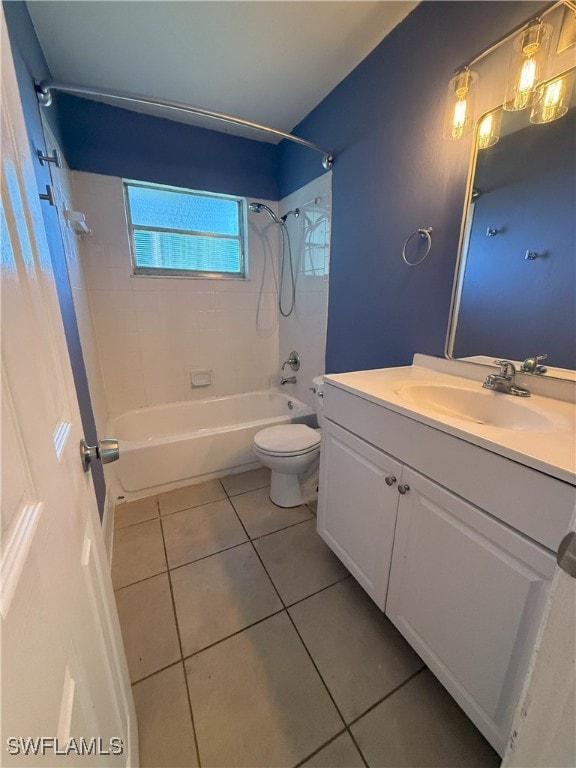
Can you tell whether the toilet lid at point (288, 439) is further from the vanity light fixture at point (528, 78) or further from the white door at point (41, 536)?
the vanity light fixture at point (528, 78)

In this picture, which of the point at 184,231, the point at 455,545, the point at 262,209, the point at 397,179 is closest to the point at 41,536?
the point at 455,545

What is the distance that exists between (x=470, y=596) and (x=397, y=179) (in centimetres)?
172

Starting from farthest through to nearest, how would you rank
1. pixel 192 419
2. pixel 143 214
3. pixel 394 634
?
pixel 192 419 < pixel 143 214 < pixel 394 634

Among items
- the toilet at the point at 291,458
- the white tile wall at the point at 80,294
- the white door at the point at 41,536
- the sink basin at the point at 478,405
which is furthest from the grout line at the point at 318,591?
the white tile wall at the point at 80,294

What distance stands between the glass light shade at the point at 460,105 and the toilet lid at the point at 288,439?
1.56 metres

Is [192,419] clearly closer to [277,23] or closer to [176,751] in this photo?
[176,751]

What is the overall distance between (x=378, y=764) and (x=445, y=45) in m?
2.47

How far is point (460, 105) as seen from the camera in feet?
3.81

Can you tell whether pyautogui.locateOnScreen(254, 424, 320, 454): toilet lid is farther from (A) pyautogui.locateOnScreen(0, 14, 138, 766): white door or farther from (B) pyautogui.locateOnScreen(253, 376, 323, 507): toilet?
(A) pyautogui.locateOnScreen(0, 14, 138, 766): white door

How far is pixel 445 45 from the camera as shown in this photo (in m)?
1.21

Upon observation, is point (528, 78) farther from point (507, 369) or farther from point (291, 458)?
point (291, 458)

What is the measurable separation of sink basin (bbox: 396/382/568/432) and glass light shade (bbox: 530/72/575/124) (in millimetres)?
926

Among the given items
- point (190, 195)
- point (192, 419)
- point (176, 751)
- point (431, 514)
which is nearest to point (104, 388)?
point (192, 419)

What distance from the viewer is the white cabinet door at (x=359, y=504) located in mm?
1034
